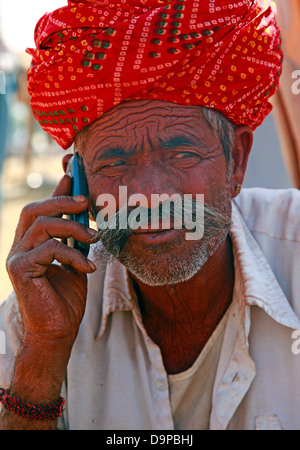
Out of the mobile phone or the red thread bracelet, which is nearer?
the red thread bracelet

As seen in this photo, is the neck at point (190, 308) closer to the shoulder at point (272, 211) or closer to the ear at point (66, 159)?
the shoulder at point (272, 211)

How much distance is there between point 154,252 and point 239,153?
0.74 m

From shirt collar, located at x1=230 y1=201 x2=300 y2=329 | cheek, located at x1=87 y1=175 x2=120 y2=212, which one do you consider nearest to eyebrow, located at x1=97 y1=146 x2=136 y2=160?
cheek, located at x1=87 y1=175 x2=120 y2=212

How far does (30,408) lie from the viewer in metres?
2.51

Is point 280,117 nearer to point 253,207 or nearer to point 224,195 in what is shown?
point 253,207

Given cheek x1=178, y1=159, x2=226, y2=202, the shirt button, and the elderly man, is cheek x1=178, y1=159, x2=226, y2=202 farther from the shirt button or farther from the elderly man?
the shirt button

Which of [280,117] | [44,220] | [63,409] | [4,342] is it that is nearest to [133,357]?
[63,409]

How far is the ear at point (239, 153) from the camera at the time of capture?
2832 mm

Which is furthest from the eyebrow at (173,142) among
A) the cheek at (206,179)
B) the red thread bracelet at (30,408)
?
the red thread bracelet at (30,408)

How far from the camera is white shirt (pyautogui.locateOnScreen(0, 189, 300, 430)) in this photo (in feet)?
8.39

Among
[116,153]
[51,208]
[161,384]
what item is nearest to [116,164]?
[116,153]

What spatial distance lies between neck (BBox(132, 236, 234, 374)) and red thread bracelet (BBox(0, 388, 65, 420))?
56 cm

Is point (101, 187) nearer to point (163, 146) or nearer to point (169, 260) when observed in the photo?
point (163, 146)

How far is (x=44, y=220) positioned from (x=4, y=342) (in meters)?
0.63
